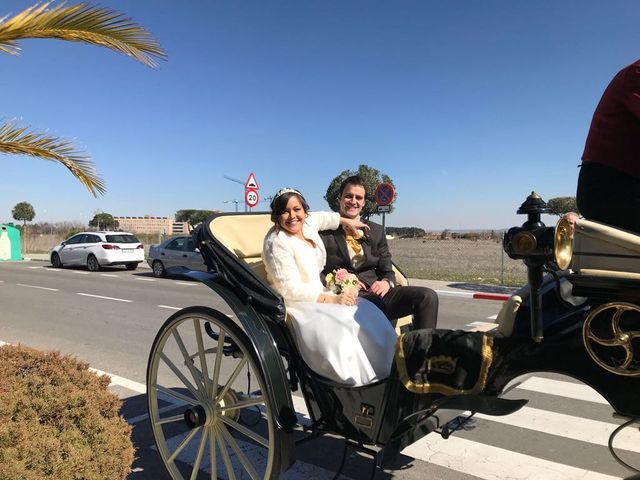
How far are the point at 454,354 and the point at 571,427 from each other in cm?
248

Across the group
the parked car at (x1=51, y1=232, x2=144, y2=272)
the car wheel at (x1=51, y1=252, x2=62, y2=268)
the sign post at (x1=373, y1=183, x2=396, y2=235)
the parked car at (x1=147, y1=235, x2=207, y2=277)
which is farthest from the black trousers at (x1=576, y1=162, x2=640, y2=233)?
the car wheel at (x1=51, y1=252, x2=62, y2=268)

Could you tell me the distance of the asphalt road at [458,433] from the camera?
10.3 feet

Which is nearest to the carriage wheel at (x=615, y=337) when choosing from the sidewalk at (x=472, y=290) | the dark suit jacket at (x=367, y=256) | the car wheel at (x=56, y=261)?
the dark suit jacket at (x=367, y=256)

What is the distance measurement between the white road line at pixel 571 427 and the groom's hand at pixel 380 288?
1.51 m

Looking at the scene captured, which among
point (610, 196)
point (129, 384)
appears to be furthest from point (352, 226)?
point (129, 384)

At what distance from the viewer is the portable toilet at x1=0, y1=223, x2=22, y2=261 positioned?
25.0 meters

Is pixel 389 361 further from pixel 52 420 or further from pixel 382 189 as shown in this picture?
pixel 382 189

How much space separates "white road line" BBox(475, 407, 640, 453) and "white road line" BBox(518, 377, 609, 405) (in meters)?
0.44

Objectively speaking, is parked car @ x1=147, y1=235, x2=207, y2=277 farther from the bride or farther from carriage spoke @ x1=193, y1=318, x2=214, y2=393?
the bride

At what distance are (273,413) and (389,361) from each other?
0.61 m

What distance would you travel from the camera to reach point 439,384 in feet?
6.66

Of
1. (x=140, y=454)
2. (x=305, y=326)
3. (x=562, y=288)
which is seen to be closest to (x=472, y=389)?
(x=562, y=288)

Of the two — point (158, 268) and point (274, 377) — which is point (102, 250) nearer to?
point (158, 268)

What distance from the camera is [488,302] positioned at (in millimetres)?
10398
